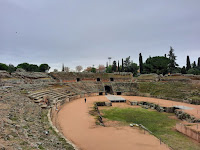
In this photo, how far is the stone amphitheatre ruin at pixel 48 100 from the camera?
24.1ft

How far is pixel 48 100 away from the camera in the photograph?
57.5 ft

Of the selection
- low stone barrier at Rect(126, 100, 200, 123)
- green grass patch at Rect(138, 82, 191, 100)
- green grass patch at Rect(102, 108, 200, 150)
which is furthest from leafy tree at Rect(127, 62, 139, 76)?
green grass patch at Rect(102, 108, 200, 150)

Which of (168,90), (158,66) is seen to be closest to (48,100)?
(168,90)

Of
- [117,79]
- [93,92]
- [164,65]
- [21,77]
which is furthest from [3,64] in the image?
[164,65]

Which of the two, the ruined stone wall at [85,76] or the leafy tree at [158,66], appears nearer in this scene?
the ruined stone wall at [85,76]

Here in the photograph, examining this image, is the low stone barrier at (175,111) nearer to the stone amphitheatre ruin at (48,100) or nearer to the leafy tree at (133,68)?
the stone amphitheatre ruin at (48,100)

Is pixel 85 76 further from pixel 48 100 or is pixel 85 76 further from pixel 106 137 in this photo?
pixel 106 137

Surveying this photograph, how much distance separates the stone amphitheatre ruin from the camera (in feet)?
24.1

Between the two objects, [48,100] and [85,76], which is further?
[85,76]

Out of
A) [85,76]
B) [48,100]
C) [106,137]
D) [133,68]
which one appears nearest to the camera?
[106,137]

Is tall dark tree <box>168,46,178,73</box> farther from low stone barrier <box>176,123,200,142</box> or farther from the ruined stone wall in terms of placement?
low stone barrier <box>176,123,200,142</box>

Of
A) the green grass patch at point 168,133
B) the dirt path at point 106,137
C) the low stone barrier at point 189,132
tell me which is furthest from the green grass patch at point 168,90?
the dirt path at point 106,137

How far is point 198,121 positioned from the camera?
13789 mm

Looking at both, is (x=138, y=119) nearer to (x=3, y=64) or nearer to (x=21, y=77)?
(x=21, y=77)
